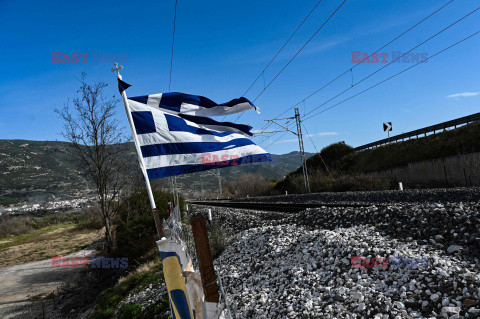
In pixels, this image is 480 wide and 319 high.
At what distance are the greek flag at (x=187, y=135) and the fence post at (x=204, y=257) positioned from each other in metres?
1.76

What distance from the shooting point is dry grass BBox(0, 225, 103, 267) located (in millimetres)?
26703

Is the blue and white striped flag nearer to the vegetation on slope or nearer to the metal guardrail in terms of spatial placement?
the vegetation on slope

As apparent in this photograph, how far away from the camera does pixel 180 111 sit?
232 inches

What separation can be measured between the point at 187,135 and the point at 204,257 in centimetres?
262

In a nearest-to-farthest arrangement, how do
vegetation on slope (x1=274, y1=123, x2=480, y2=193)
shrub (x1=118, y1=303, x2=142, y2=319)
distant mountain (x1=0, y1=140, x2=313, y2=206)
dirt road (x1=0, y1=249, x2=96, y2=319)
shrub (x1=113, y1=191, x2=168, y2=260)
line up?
1. shrub (x1=118, y1=303, x2=142, y2=319)
2. dirt road (x1=0, y1=249, x2=96, y2=319)
3. shrub (x1=113, y1=191, x2=168, y2=260)
4. vegetation on slope (x1=274, y1=123, x2=480, y2=193)
5. distant mountain (x1=0, y1=140, x2=313, y2=206)

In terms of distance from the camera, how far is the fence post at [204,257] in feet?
11.9

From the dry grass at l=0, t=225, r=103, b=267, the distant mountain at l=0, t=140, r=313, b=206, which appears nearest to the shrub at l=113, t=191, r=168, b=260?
the dry grass at l=0, t=225, r=103, b=267

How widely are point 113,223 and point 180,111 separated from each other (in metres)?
16.3

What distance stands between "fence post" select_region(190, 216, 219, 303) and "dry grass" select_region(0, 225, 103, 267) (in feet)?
89.3

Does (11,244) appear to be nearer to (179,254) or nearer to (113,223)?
(113,223)

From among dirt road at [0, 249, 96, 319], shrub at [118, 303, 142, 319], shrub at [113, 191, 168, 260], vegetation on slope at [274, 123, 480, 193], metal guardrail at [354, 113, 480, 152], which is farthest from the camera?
metal guardrail at [354, 113, 480, 152]

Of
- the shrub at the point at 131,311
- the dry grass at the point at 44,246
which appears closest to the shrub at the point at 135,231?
the shrub at the point at 131,311

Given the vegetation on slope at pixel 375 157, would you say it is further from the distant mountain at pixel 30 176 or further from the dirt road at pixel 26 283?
the distant mountain at pixel 30 176

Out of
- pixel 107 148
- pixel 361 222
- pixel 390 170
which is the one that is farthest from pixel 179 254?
pixel 390 170
